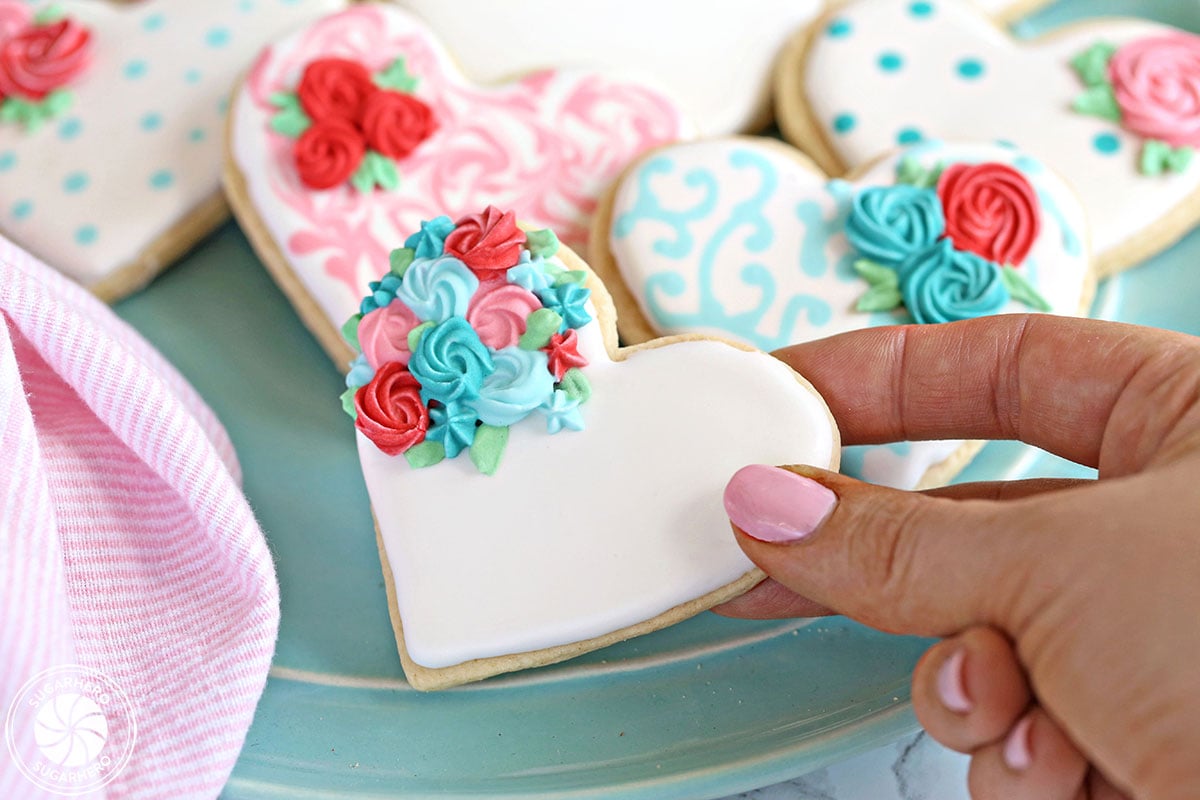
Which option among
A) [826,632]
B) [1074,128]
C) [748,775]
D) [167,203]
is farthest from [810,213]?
[167,203]

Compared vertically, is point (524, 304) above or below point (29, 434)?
above

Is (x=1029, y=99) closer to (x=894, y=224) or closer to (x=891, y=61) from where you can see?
(x=891, y=61)

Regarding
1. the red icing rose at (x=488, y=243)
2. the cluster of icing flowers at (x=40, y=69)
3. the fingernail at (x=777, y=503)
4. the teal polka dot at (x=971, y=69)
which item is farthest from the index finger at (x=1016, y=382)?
the cluster of icing flowers at (x=40, y=69)

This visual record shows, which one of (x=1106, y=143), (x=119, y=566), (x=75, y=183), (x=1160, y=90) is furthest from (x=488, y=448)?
(x=1160, y=90)

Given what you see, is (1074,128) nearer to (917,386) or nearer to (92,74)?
(917,386)

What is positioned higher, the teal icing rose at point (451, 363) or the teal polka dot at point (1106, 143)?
the teal polka dot at point (1106, 143)

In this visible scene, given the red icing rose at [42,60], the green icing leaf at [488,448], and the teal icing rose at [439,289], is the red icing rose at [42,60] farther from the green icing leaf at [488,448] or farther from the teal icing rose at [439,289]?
the green icing leaf at [488,448]

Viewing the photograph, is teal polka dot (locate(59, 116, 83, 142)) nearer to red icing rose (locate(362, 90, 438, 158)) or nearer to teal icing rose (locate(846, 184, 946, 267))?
red icing rose (locate(362, 90, 438, 158))

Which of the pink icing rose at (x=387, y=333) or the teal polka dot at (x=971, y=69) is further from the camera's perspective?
the teal polka dot at (x=971, y=69)
